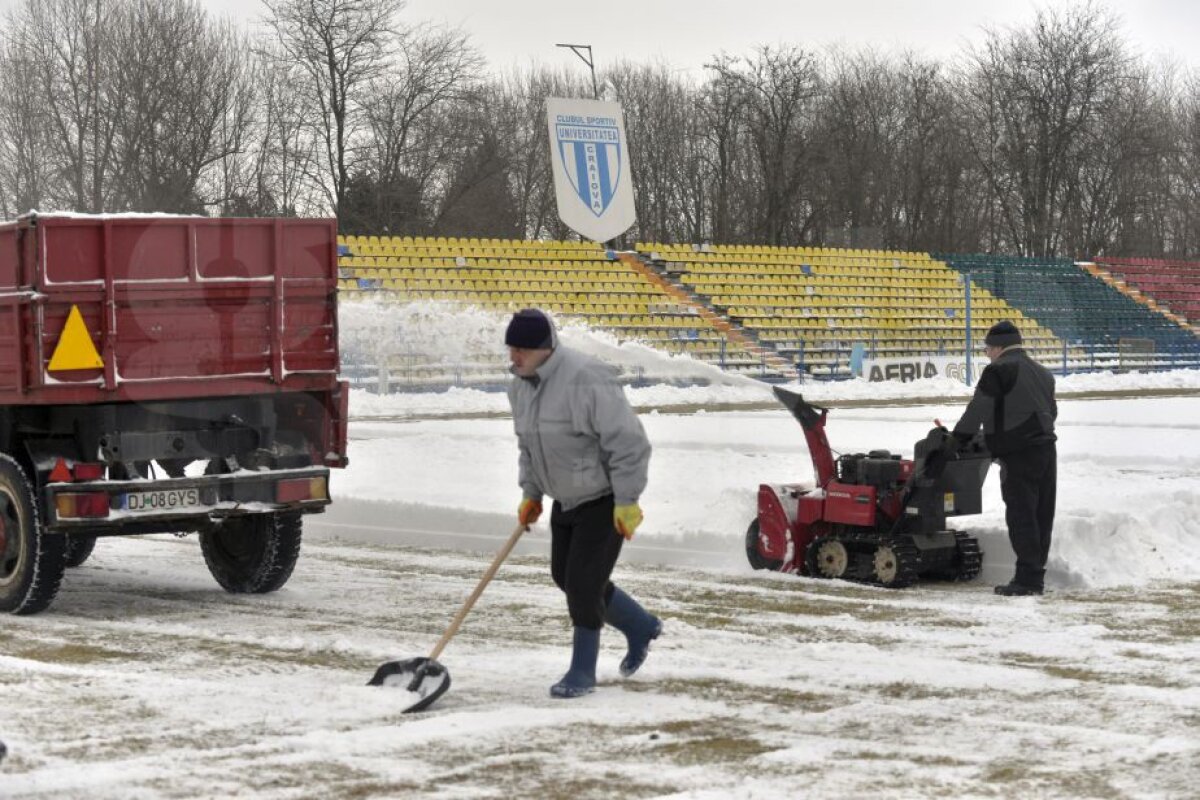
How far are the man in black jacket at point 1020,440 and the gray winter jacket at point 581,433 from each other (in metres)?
3.85

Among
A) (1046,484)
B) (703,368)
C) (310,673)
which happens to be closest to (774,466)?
(703,368)

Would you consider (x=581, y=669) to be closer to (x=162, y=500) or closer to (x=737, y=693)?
(x=737, y=693)

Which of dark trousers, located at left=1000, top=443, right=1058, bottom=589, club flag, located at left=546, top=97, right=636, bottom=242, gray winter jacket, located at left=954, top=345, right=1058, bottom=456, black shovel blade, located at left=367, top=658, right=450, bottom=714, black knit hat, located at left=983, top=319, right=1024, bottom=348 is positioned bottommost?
black shovel blade, located at left=367, top=658, right=450, bottom=714

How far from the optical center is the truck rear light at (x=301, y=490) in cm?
989

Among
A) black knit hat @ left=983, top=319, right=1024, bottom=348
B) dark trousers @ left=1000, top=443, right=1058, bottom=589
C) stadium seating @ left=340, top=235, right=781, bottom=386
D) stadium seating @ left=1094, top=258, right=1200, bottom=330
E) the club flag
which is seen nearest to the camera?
dark trousers @ left=1000, top=443, right=1058, bottom=589

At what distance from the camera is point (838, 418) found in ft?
86.9

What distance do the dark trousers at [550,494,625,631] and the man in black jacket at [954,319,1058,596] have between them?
3.83m

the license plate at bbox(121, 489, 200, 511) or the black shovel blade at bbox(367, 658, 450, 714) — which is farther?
the license plate at bbox(121, 489, 200, 511)

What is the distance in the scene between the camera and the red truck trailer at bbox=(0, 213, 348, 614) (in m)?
9.40

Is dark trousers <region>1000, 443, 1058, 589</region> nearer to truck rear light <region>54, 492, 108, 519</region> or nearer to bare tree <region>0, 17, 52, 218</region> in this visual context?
truck rear light <region>54, 492, 108, 519</region>

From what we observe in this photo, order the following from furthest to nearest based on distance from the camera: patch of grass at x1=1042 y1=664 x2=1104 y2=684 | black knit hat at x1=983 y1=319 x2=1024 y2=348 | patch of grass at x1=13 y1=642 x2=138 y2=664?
black knit hat at x1=983 y1=319 x2=1024 y2=348, patch of grass at x1=13 y1=642 x2=138 y2=664, patch of grass at x1=1042 y1=664 x2=1104 y2=684

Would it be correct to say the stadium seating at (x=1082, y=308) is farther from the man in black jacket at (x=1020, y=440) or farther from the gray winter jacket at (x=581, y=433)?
the gray winter jacket at (x=581, y=433)

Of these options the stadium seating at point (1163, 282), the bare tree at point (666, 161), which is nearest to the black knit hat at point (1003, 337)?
the stadium seating at point (1163, 282)

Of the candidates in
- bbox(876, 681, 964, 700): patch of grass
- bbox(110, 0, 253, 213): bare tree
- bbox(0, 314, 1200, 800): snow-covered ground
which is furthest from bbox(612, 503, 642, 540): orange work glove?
bbox(110, 0, 253, 213): bare tree
